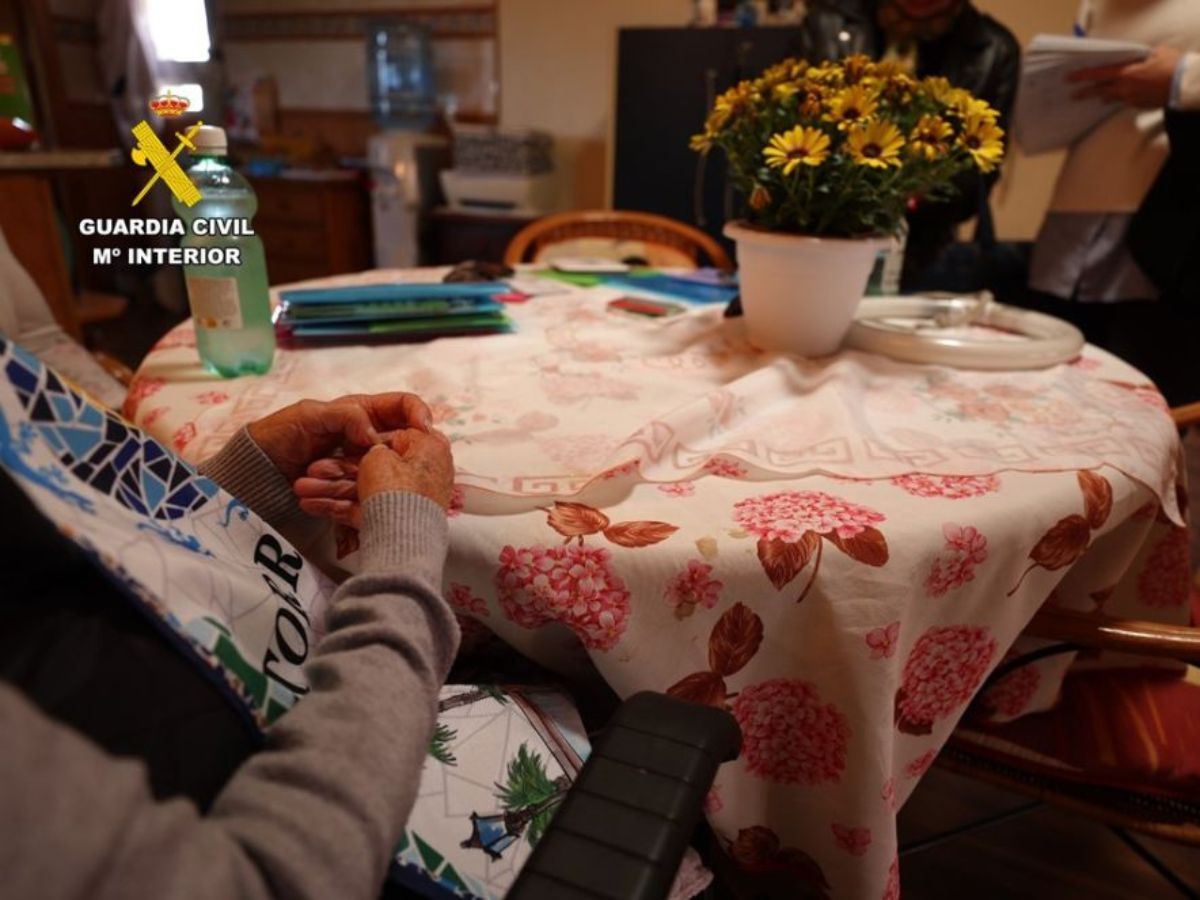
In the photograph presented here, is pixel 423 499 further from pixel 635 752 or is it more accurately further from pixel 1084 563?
pixel 1084 563

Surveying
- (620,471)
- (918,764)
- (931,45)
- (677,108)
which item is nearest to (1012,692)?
(918,764)

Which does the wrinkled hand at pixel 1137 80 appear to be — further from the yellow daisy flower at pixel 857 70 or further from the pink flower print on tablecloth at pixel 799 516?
the pink flower print on tablecloth at pixel 799 516

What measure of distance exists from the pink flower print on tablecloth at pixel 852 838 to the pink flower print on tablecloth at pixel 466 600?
36cm

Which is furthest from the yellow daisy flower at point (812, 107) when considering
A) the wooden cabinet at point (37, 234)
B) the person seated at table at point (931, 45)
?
the wooden cabinet at point (37, 234)

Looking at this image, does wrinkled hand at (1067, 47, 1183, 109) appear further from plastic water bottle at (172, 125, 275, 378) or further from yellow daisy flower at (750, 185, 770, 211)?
plastic water bottle at (172, 125, 275, 378)

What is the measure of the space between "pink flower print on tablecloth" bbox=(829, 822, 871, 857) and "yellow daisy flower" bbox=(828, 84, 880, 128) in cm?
74

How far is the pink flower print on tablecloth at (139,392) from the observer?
0.91 metres

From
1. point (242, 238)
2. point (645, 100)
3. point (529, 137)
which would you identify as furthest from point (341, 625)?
point (529, 137)

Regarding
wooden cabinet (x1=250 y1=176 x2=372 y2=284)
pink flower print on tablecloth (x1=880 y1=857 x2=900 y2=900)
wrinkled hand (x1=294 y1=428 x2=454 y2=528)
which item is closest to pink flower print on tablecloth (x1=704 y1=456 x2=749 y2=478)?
wrinkled hand (x1=294 y1=428 x2=454 y2=528)

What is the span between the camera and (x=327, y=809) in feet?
1.37

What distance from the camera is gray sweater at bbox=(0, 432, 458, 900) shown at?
1.08 ft

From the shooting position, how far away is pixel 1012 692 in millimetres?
900

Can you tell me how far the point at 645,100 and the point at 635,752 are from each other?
310 centimetres

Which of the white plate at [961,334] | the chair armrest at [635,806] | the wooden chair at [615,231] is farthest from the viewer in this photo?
the wooden chair at [615,231]
